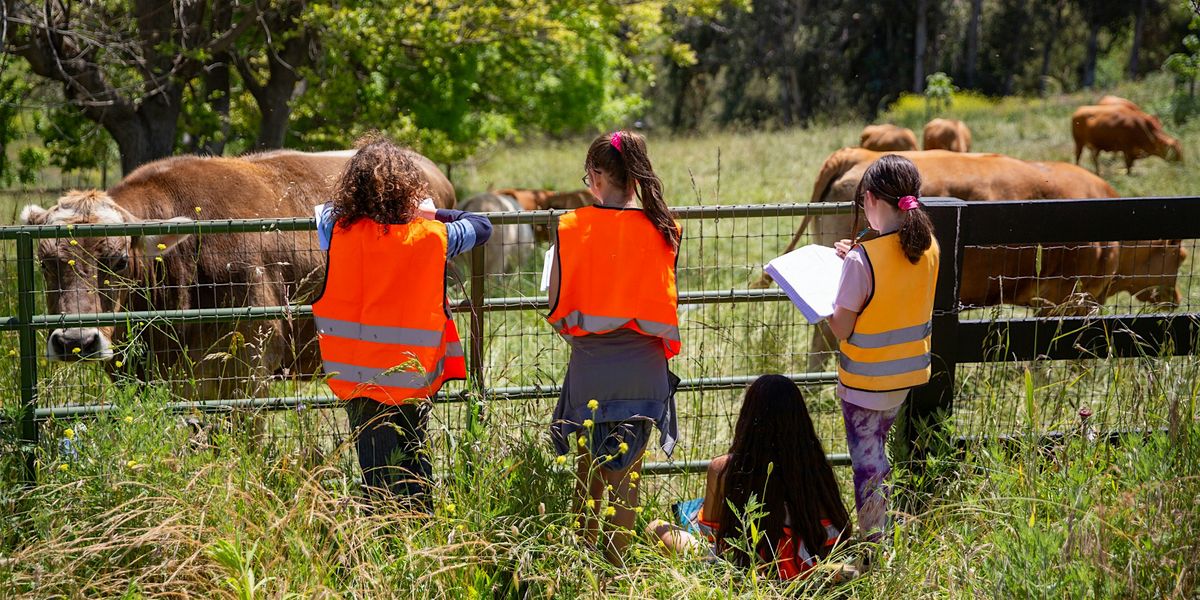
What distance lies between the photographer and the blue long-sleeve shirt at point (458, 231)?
12.6 feet

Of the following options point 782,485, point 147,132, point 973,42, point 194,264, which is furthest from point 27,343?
point 973,42

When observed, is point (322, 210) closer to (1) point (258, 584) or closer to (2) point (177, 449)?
(2) point (177, 449)

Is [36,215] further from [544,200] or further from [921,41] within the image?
[921,41]

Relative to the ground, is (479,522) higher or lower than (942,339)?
lower

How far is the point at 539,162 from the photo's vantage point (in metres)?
→ 25.3

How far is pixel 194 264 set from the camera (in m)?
5.18

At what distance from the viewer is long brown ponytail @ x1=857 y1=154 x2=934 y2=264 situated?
3.61 m

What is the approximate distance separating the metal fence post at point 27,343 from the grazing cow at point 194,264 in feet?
0.79

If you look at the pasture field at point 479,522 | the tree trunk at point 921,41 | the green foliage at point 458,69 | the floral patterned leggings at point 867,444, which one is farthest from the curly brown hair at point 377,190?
the tree trunk at point 921,41

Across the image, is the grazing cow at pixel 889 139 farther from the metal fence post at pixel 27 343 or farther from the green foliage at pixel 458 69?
the metal fence post at pixel 27 343

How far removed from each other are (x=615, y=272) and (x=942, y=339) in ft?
5.16

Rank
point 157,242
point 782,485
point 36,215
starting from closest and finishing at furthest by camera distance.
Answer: point 782,485 < point 36,215 < point 157,242

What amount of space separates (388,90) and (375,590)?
11.8 m

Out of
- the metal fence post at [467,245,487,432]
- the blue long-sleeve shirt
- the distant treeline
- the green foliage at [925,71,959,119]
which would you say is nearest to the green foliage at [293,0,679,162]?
the metal fence post at [467,245,487,432]
